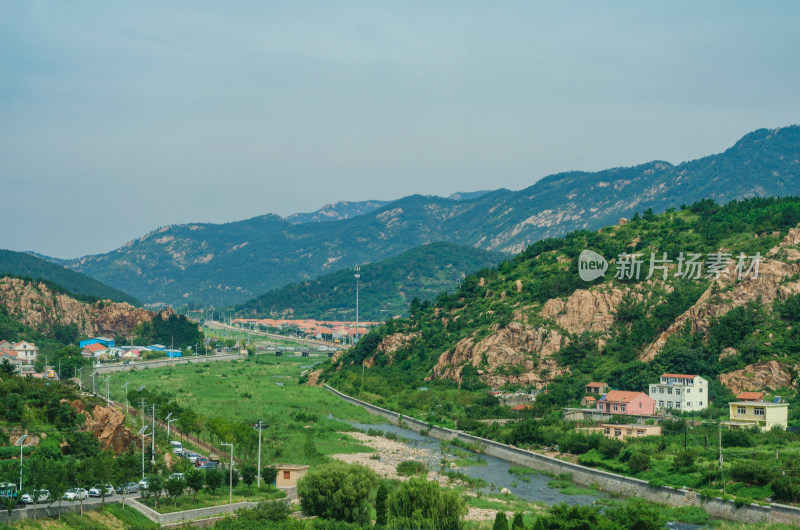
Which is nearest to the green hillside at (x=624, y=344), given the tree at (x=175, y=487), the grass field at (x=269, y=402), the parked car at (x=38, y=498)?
the grass field at (x=269, y=402)

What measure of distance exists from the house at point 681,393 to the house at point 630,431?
804 cm

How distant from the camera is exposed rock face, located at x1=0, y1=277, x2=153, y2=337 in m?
126

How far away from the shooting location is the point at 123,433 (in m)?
48.0

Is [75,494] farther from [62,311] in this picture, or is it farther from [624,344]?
[62,311]

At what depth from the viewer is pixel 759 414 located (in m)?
59.4

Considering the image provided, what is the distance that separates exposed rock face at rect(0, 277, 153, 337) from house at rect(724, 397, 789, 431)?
95.8 metres

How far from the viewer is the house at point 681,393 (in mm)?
67438

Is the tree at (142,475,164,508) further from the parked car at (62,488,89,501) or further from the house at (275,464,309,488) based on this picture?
the house at (275,464,309,488)

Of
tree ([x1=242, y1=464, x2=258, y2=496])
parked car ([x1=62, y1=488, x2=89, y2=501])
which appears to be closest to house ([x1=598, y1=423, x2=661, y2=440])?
tree ([x1=242, y1=464, x2=258, y2=496])

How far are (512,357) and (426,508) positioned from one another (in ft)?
156

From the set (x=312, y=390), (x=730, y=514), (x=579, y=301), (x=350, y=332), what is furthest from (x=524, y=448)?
(x=350, y=332)

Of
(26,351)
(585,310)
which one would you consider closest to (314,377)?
(26,351)

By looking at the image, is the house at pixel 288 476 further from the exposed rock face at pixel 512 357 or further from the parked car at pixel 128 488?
the exposed rock face at pixel 512 357

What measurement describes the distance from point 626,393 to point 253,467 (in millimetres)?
32810
